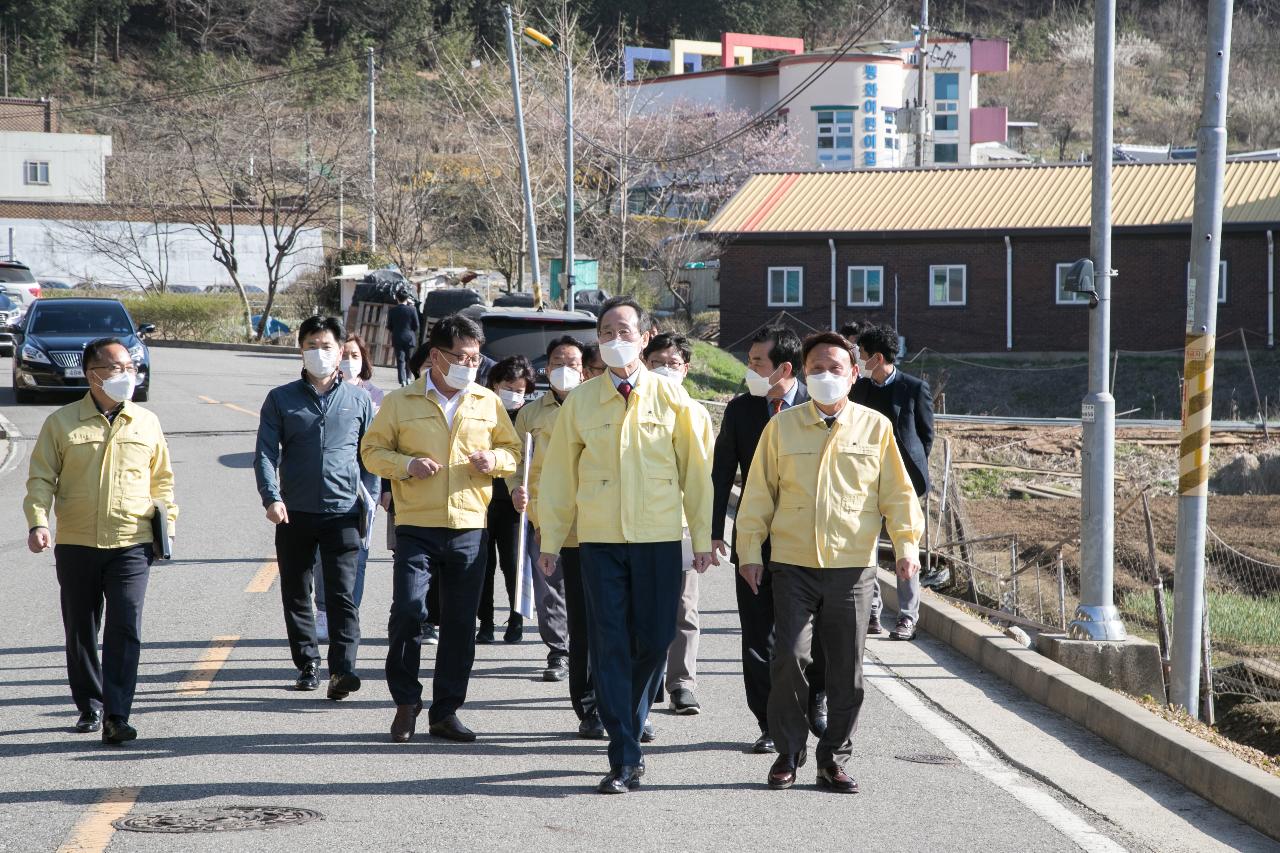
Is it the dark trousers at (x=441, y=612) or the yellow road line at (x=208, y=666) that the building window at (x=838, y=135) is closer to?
the yellow road line at (x=208, y=666)

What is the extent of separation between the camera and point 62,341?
78.2 ft

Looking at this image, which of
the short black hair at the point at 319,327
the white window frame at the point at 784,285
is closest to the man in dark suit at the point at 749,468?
the short black hair at the point at 319,327

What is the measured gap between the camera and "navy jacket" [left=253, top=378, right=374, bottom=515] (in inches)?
297

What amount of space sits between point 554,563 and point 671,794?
3.53 feet

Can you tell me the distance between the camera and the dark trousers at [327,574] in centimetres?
753

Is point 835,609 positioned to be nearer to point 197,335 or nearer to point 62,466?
point 62,466

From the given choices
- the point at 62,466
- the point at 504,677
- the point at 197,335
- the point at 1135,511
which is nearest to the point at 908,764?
the point at 504,677

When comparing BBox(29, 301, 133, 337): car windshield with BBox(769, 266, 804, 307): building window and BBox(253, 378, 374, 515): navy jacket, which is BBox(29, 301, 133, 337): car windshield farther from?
BBox(769, 266, 804, 307): building window

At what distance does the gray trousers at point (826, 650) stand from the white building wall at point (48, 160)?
67.1m

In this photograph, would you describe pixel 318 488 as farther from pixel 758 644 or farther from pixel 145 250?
pixel 145 250

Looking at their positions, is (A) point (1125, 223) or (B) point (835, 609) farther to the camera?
(A) point (1125, 223)

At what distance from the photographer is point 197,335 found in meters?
41.8

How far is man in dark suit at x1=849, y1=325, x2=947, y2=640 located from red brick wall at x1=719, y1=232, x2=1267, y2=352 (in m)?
31.8

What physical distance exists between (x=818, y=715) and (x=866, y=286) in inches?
1458
